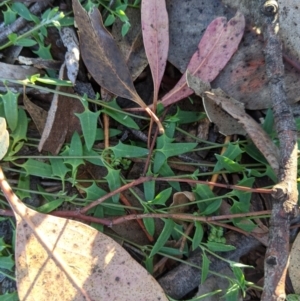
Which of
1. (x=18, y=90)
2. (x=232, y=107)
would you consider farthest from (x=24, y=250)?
(x=232, y=107)

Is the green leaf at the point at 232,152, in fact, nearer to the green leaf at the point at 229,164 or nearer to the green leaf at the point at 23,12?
the green leaf at the point at 229,164

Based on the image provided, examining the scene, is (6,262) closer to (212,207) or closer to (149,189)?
(149,189)

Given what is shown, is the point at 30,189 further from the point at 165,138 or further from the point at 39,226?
the point at 165,138

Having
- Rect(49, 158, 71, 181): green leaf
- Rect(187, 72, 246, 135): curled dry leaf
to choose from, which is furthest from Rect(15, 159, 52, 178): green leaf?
Rect(187, 72, 246, 135): curled dry leaf

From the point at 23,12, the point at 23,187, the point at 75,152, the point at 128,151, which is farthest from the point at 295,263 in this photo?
the point at 23,12

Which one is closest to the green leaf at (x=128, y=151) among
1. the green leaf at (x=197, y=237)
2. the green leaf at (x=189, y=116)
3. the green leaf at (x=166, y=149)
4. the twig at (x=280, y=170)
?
the green leaf at (x=166, y=149)

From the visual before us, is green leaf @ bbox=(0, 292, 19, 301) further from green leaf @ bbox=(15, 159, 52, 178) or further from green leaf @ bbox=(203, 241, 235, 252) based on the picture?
green leaf @ bbox=(203, 241, 235, 252)
